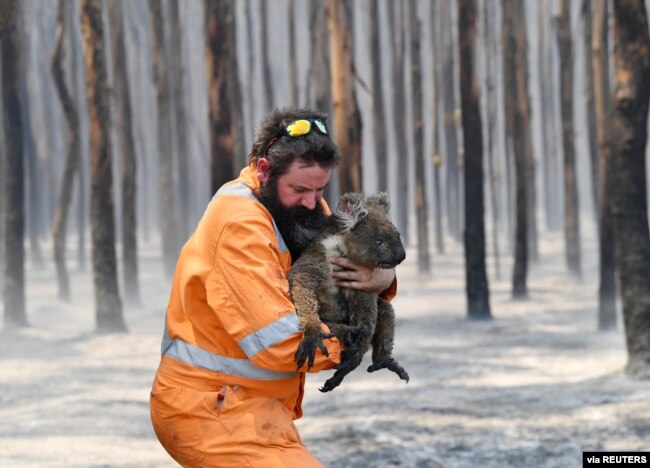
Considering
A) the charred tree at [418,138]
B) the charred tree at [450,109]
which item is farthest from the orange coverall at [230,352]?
the charred tree at [450,109]

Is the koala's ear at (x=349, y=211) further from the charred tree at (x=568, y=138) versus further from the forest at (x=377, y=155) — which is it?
the charred tree at (x=568, y=138)

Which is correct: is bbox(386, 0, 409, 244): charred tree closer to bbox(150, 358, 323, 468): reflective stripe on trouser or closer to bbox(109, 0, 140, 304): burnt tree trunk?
bbox(109, 0, 140, 304): burnt tree trunk

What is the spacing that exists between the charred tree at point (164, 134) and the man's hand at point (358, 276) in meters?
18.3

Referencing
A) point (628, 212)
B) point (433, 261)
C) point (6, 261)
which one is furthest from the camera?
point (433, 261)

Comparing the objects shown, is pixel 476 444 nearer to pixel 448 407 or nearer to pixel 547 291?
pixel 448 407

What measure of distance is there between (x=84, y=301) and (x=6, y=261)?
4524mm

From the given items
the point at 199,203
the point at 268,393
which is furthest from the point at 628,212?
the point at 199,203

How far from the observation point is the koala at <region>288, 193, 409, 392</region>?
3.05 m

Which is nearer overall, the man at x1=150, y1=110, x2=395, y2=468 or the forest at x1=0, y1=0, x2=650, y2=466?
the man at x1=150, y1=110, x2=395, y2=468

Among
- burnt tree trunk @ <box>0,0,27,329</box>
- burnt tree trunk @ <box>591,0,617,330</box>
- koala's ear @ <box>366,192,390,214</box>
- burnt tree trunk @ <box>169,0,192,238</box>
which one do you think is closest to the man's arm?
koala's ear @ <box>366,192,390,214</box>

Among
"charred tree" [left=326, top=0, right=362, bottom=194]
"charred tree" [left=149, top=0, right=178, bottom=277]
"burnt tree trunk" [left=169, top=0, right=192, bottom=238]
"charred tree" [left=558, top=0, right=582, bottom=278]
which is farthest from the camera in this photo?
"burnt tree trunk" [left=169, top=0, right=192, bottom=238]

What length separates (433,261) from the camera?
2602 cm

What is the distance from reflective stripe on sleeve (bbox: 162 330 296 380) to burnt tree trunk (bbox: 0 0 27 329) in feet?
42.2

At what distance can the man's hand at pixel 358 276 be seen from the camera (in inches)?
124
